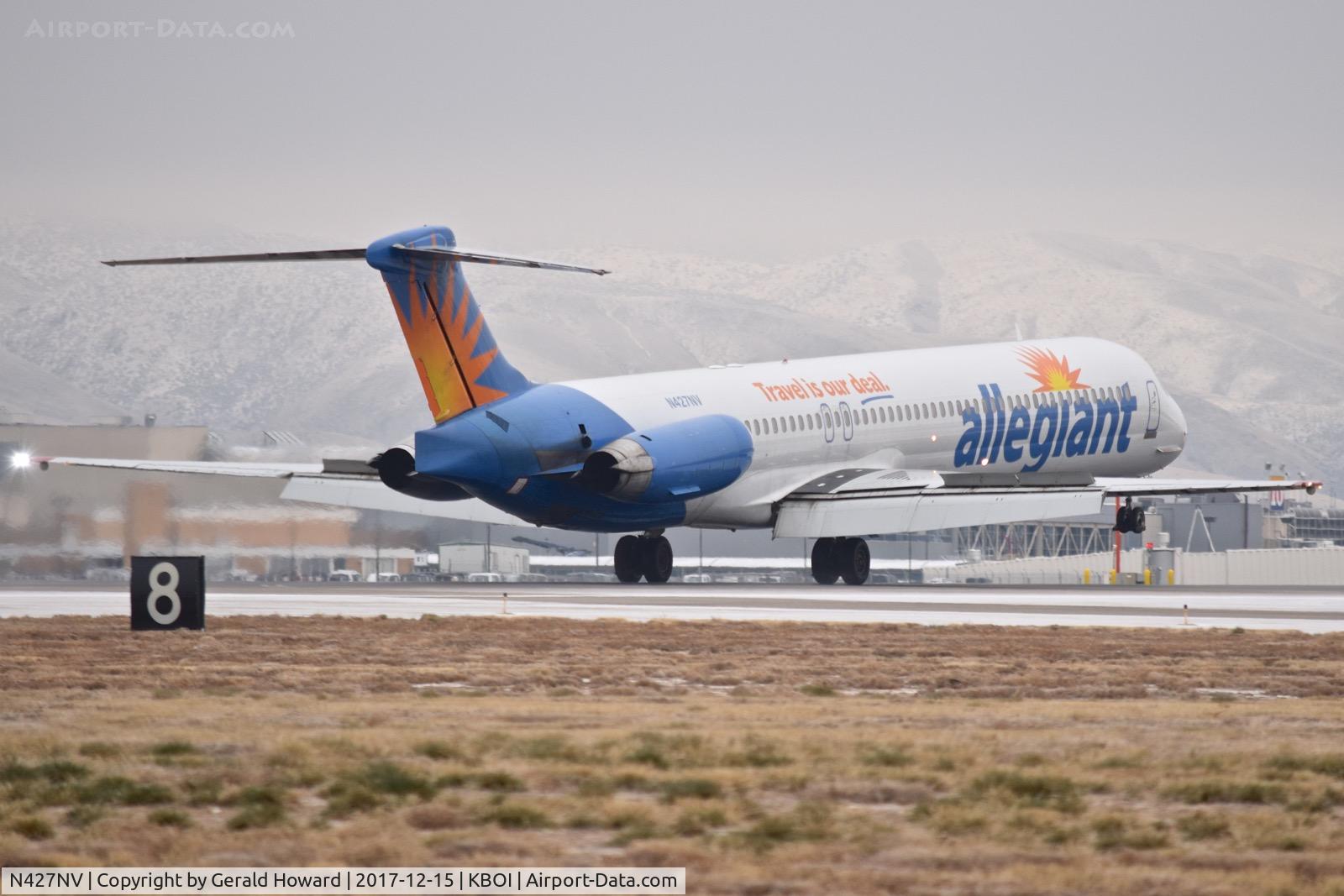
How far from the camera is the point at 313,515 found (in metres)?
54.9

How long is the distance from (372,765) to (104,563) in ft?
128

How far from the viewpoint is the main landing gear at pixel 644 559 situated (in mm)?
53750

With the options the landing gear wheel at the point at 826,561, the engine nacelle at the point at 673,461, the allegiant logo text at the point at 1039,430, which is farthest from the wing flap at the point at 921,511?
the allegiant logo text at the point at 1039,430

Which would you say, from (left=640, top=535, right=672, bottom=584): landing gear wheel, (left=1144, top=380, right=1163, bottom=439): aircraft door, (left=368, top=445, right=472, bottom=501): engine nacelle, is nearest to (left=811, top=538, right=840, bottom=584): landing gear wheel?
(left=640, top=535, right=672, bottom=584): landing gear wheel

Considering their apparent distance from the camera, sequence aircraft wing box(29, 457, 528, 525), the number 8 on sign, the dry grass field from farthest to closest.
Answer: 1. aircraft wing box(29, 457, 528, 525)
2. the number 8 on sign
3. the dry grass field

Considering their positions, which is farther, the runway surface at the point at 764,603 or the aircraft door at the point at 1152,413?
the aircraft door at the point at 1152,413

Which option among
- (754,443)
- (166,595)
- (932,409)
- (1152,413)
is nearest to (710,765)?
(166,595)

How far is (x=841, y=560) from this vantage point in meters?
55.1

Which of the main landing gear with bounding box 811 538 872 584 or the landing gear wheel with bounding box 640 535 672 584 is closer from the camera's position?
the landing gear wheel with bounding box 640 535 672 584

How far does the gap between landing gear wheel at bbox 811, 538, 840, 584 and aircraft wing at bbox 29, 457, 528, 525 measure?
25.3 feet

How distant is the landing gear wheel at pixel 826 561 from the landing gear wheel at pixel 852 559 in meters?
0.16

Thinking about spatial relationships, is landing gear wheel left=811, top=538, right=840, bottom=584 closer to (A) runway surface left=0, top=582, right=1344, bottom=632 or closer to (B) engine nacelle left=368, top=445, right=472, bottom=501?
(A) runway surface left=0, top=582, right=1344, bottom=632

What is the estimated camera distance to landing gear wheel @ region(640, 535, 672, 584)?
5378cm

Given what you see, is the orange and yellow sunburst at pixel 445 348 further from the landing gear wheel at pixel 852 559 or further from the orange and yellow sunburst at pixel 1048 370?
the orange and yellow sunburst at pixel 1048 370
